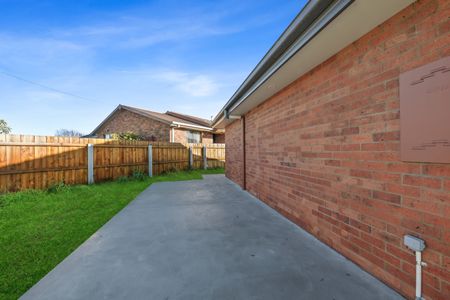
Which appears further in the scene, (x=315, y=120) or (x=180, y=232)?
(x=180, y=232)

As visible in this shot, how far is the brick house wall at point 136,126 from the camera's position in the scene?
50.1 ft

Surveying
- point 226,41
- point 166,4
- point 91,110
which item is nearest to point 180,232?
point 166,4

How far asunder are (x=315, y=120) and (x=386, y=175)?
132cm

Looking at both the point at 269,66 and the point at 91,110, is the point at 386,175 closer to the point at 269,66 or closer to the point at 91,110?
the point at 269,66

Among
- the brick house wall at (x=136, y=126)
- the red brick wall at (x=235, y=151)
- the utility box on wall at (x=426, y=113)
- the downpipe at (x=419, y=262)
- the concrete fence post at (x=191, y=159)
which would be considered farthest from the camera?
the brick house wall at (x=136, y=126)

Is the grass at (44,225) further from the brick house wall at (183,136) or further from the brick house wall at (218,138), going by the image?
the brick house wall at (218,138)

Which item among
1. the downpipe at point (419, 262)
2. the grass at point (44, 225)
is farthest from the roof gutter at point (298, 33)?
the grass at point (44, 225)

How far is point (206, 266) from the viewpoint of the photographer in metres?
2.31

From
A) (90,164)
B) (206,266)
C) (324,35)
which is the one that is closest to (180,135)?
(90,164)

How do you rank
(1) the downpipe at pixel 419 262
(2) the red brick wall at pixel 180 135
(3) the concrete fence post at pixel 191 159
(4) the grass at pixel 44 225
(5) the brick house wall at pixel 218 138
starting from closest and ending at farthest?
1. (1) the downpipe at pixel 419 262
2. (4) the grass at pixel 44 225
3. (3) the concrete fence post at pixel 191 159
4. (2) the red brick wall at pixel 180 135
5. (5) the brick house wall at pixel 218 138

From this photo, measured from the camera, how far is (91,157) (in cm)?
804

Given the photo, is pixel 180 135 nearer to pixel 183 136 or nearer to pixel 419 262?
pixel 183 136

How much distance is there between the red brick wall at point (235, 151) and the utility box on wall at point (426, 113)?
5.45 m

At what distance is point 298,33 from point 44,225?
5.34 m
